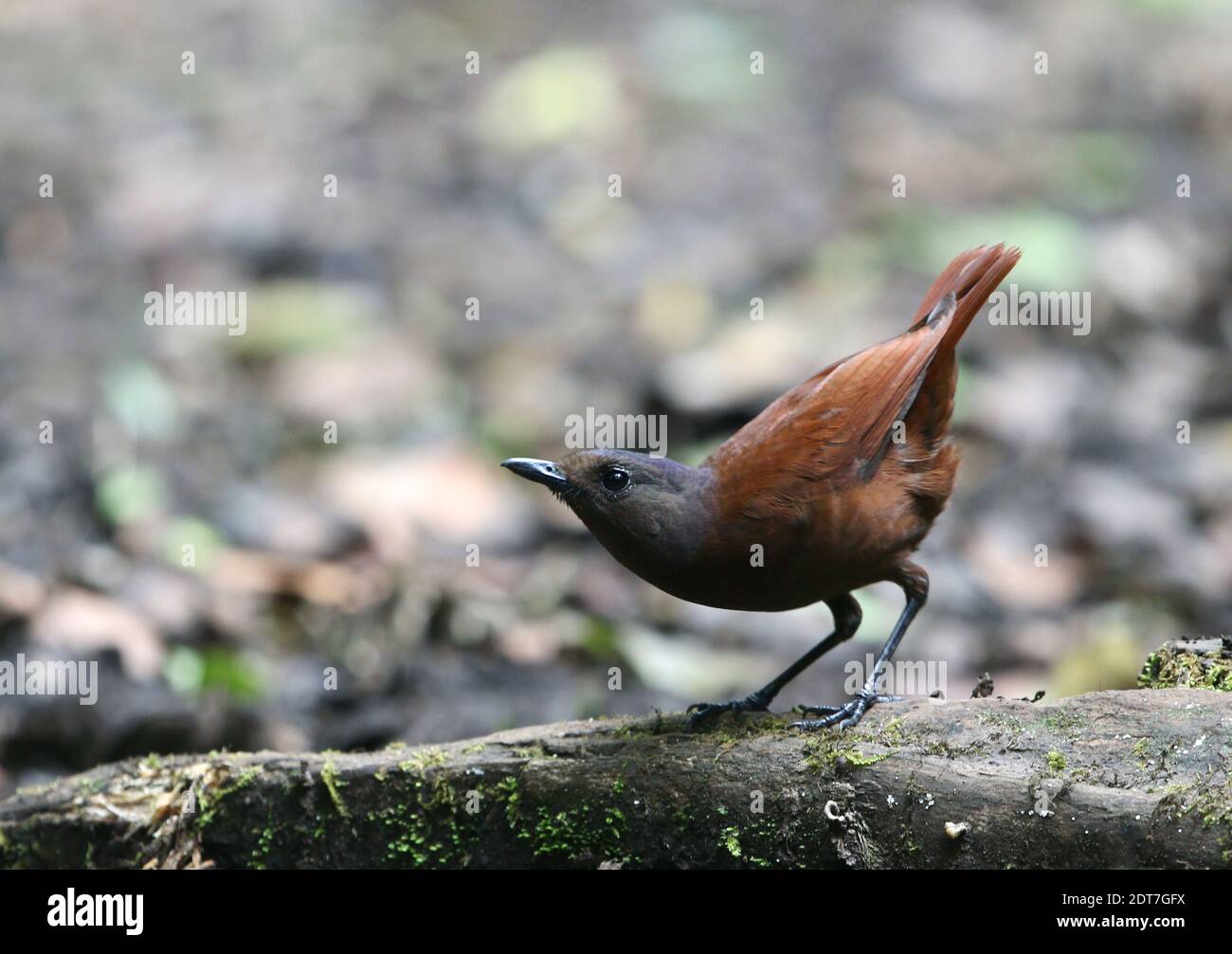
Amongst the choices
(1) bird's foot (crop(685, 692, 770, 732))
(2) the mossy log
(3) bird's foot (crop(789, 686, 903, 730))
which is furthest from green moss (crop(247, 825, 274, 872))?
(3) bird's foot (crop(789, 686, 903, 730))

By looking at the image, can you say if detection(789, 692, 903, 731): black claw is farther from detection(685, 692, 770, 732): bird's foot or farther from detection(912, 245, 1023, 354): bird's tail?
detection(912, 245, 1023, 354): bird's tail

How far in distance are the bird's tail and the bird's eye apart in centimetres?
111

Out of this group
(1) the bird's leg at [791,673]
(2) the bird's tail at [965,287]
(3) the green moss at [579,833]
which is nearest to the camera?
(3) the green moss at [579,833]

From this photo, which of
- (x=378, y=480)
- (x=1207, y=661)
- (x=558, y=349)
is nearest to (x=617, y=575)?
(x=378, y=480)

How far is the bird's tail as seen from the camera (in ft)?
13.9

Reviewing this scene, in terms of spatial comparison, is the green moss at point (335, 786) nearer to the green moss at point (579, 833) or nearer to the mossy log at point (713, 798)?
the mossy log at point (713, 798)

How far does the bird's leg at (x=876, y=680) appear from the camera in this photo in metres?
3.73

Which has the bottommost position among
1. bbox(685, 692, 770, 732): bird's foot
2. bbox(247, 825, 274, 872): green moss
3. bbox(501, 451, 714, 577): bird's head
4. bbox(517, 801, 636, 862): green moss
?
bbox(247, 825, 274, 872): green moss

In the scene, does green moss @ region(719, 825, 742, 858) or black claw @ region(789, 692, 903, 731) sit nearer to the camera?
green moss @ region(719, 825, 742, 858)

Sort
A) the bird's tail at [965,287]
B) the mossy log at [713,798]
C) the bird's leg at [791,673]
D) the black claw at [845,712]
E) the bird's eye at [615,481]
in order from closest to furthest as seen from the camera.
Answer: the mossy log at [713,798]
the black claw at [845,712]
the bird's eye at [615,481]
the bird's leg at [791,673]
the bird's tail at [965,287]

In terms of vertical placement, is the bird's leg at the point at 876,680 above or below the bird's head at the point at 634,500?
below

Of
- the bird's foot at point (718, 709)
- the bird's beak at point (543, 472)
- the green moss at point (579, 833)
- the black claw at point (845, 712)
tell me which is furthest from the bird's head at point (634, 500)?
the green moss at point (579, 833)

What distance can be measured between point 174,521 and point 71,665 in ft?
3.65

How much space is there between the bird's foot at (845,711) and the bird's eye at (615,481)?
0.81 m
